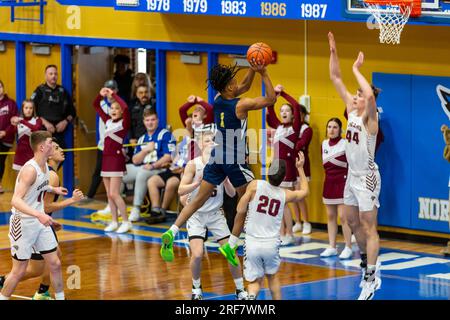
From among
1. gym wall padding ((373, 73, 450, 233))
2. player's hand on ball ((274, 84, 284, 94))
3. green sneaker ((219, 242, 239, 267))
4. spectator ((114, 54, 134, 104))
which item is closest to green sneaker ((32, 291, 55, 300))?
green sneaker ((219, 242, 239, 267))

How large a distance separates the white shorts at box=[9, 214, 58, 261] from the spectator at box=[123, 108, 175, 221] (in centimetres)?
625

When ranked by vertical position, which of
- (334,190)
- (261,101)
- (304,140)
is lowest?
(334,190)

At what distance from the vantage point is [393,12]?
48.4 feet

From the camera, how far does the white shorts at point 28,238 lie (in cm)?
1234

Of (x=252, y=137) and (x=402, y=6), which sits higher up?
(x=402, y=6)

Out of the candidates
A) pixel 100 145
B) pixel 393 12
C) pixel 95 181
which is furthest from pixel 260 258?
pixel 95 181

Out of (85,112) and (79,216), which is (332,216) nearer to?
(79,216)

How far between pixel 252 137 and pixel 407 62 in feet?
10.1

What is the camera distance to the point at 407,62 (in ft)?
54.7

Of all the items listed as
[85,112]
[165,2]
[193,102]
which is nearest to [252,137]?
[193,102]

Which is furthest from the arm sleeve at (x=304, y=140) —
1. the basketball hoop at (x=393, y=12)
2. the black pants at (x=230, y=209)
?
the basketball hoop at (x=393, y=12)

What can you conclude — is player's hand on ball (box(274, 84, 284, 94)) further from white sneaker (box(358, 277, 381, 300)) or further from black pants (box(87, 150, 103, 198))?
black pants (box(87, 150, 103, 198))

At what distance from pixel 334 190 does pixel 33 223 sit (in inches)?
214

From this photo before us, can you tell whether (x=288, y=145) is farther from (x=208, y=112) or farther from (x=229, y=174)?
(x=229, y=174)
